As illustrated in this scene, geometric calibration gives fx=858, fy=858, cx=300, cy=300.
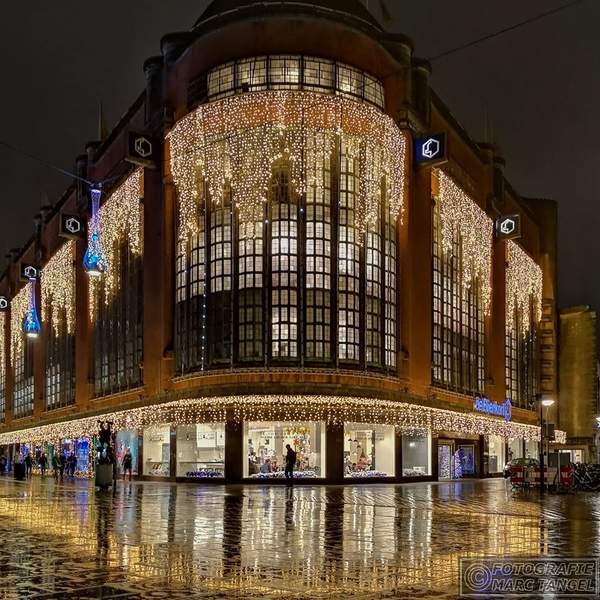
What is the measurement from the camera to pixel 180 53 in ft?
152

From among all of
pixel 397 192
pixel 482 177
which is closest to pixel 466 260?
pixel 482 177

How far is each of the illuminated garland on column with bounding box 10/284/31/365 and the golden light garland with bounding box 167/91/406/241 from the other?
43.7m

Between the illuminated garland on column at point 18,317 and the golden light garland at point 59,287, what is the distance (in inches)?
275

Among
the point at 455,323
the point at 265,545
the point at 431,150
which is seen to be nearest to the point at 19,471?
the point at 455,323

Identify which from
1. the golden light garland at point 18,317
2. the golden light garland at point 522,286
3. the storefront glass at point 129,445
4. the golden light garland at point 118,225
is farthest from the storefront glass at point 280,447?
the golden light garland at point 18,317

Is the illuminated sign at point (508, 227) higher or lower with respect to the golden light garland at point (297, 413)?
higher

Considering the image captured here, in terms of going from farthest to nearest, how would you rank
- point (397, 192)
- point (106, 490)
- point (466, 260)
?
point (466, 260) → point (397, 192) → point (106, 490)

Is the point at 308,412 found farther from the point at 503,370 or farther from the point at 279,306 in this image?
the point at 503,370

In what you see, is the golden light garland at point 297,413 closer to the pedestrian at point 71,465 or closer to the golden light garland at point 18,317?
the pedestrian at point 71,465

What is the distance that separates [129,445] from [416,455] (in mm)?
17064

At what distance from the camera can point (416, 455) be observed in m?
47.2

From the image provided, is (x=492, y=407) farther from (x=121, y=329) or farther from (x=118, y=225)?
(x=118, y=225)

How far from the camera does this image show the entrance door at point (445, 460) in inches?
1992

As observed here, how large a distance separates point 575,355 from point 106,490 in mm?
56225
